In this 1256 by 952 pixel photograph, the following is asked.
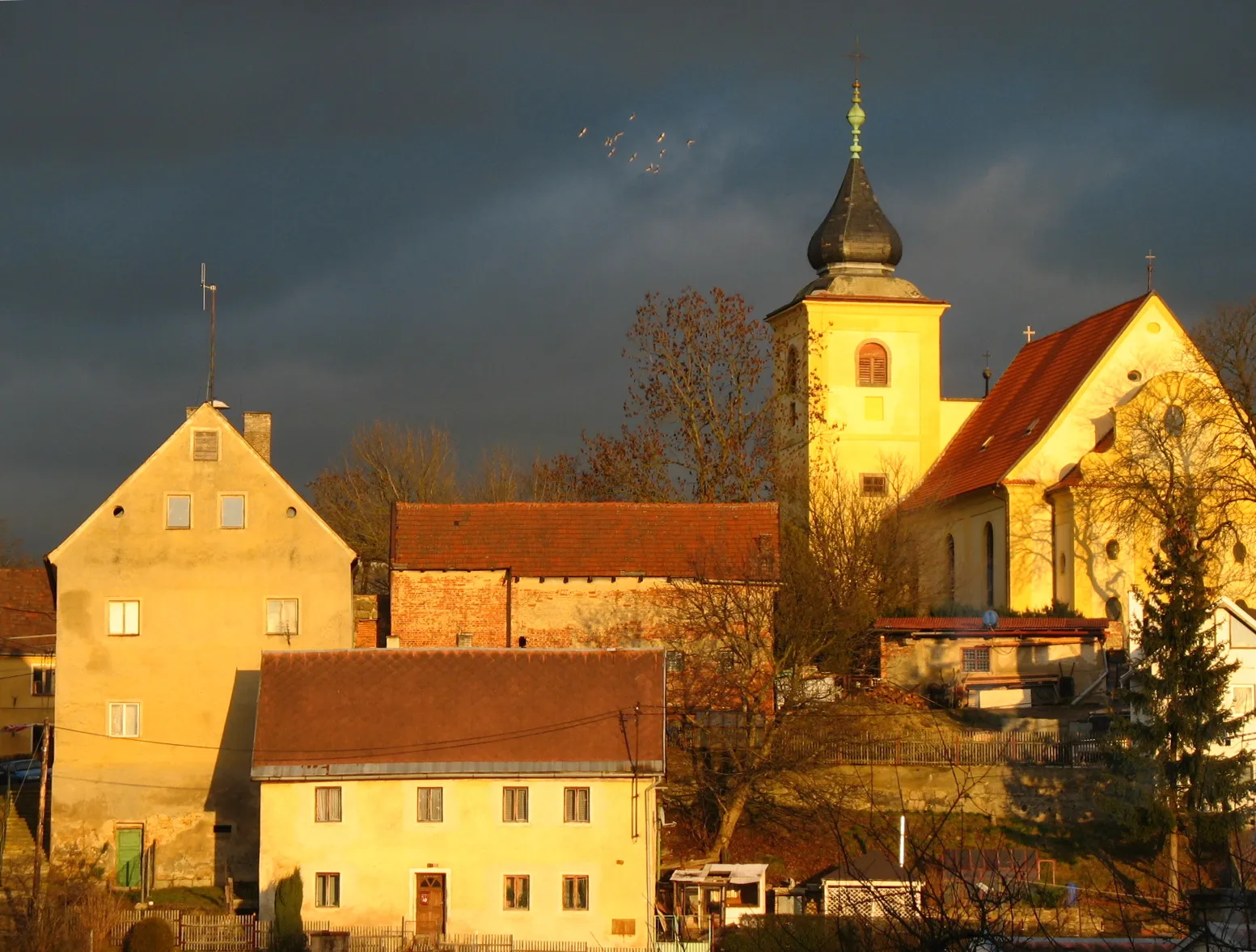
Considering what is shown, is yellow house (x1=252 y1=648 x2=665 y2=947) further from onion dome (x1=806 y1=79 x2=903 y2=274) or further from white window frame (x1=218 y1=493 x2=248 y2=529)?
onion dome (x1=806 y1=79 x2=903 y2=274)

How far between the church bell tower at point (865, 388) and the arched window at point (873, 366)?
0.08ft

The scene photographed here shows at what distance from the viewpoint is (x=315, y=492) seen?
7294 centimetres

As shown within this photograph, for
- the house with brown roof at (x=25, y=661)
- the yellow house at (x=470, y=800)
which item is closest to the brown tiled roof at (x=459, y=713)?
the yellow house at (x=470, y=800)

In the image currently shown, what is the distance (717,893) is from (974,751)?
285 inches

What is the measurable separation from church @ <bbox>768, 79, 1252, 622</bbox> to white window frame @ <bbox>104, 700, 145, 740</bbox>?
23.7 meters

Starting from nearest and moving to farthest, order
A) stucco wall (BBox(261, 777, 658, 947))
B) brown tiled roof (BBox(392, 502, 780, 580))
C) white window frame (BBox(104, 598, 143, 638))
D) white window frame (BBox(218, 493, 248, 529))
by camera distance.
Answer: stucco wall (BBox(261, 777, 658, 947)) → white window frame (BBox(104, 598, 143, 638)) → white window frame (BBox(218, 493, 248, 529)) → brown tiled roof (BBox(392, 502, 780, 580))

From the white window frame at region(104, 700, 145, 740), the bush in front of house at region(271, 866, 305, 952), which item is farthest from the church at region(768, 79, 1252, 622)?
the white window frame at region(104, 700, 145, 740)

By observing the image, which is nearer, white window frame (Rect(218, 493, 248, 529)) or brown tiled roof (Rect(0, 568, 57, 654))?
white window frame (Rect(218, 493, 248, 529))

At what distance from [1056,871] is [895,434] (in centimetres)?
2636

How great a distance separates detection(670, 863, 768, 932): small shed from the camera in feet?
110

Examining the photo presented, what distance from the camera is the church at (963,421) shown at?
5106 centimetres

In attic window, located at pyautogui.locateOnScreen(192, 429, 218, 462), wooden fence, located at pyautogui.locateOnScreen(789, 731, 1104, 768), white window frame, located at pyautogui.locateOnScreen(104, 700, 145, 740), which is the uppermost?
attic window, located at pyautogui.locateOnScreen(192, 429, 218, 462)

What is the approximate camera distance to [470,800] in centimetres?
3581

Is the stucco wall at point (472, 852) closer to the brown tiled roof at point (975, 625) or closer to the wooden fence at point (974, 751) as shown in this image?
the wooden fence at point (974, 751)
